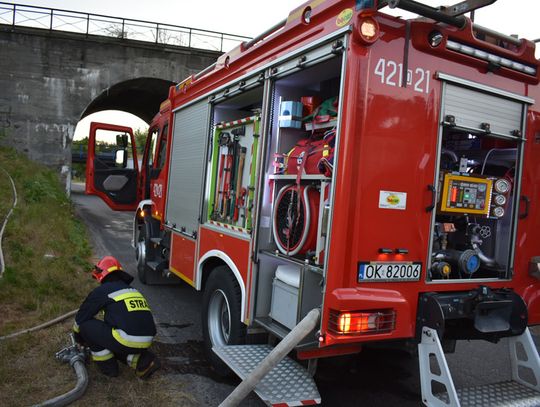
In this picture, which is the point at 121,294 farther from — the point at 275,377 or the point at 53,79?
the point at 53,79

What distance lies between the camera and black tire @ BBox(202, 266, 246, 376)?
3.89 m

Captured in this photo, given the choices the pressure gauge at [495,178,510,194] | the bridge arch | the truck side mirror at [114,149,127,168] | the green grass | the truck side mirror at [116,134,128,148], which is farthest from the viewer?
the bridge arch

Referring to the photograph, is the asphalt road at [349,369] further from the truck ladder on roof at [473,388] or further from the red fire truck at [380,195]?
the truck ladder on roof at [473,388]

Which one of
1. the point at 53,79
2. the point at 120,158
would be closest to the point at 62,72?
the point at 53,79

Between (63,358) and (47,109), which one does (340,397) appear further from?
(47,109)

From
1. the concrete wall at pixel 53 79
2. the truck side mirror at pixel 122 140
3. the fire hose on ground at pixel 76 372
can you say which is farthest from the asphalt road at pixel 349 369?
the concrete wall at pixel 53 79

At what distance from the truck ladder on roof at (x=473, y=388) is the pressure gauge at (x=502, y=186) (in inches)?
40.7

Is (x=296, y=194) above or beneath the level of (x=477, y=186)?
beneath

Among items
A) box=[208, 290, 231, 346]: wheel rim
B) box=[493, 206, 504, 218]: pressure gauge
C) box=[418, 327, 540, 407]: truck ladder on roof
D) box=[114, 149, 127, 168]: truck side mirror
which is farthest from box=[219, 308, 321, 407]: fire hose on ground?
box=[114, 149, 127, 168]: truck side mirror

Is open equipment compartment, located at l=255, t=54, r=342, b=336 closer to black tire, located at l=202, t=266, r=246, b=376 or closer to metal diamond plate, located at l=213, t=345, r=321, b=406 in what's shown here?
metal diamond plate, located at l=213, t=345, r=321, b=406

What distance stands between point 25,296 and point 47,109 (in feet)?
47.6

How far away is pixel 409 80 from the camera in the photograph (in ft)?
9.58

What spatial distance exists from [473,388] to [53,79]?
19.0m

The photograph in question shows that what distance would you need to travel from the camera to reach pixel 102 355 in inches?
149
